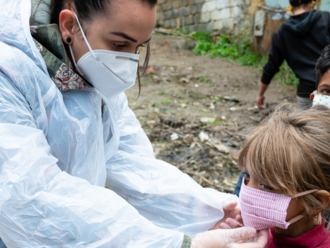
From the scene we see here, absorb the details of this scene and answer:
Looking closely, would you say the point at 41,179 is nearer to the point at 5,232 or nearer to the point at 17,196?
the point at 17,196

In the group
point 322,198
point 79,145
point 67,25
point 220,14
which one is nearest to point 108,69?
point 67,25

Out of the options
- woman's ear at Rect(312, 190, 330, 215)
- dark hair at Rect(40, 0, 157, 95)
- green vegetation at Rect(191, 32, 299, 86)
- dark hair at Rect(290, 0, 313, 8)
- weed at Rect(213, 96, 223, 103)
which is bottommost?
weed at Rect(213, 96, 223, 103)

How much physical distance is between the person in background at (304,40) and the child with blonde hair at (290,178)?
6.12 ft

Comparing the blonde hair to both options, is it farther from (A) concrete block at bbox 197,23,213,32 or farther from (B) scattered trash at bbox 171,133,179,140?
(A) concrete block at bbox 197,23,213,32

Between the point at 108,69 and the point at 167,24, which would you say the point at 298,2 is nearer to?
the point at 108,69

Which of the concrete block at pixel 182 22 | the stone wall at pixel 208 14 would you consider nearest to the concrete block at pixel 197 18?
the stone wall at pixel 208 14

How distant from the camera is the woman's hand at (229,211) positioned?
5.48 feet

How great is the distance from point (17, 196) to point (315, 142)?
115 centimetres

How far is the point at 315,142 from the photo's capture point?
125 centimetres

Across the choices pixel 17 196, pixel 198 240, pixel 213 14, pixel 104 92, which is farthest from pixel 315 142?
pixel 213 14

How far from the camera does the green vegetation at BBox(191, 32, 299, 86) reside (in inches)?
304

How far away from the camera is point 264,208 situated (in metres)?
1.31

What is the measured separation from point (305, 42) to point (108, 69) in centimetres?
250

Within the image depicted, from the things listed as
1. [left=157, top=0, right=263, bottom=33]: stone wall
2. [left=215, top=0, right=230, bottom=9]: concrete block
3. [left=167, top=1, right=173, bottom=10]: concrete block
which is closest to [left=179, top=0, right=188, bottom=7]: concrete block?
[left=157, top=0, right=263, bottom=33]: stone wall
